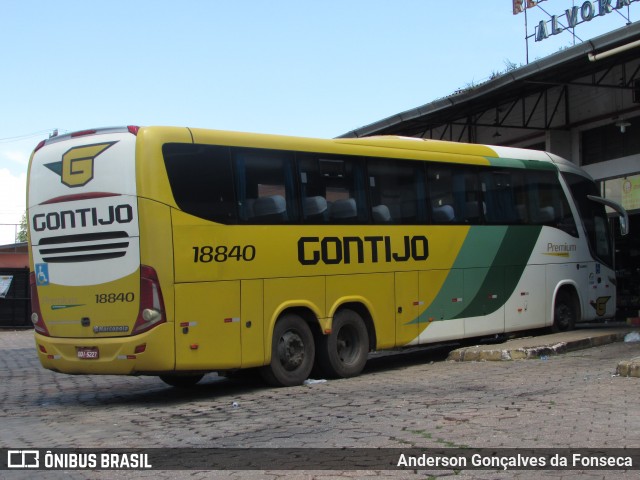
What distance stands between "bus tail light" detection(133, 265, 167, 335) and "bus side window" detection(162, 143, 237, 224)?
954 mm

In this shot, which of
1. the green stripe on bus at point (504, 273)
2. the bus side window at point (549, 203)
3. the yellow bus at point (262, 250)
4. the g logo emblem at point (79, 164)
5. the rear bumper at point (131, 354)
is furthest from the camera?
the bus side window at point (549, 203)

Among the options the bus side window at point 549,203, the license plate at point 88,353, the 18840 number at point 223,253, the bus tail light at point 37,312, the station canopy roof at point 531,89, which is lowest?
the license plate at point 88,353

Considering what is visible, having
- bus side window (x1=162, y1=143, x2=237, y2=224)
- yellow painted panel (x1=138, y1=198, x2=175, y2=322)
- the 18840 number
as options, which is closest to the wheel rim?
the 18840 number

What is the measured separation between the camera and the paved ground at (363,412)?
24.2ft

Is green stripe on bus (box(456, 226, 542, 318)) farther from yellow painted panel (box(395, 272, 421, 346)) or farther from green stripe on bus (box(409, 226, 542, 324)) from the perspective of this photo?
yellow painted panel (box(395, 272, 421, 346))

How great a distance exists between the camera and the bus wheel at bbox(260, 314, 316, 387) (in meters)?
11.9

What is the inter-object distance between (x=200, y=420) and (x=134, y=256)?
7.79ft

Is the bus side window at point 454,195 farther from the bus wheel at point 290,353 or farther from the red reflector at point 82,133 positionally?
the red reflector at point 82,133

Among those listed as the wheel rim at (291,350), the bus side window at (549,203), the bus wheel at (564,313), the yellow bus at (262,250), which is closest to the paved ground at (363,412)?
the wheel rim at (291,350)

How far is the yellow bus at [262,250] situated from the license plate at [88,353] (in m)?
0.03

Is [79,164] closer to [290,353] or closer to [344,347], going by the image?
[290,353]

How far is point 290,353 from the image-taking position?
1211 centimetres

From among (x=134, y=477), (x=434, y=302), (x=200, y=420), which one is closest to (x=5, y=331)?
(x=434, y=302)

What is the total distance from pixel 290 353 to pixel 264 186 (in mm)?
2399
